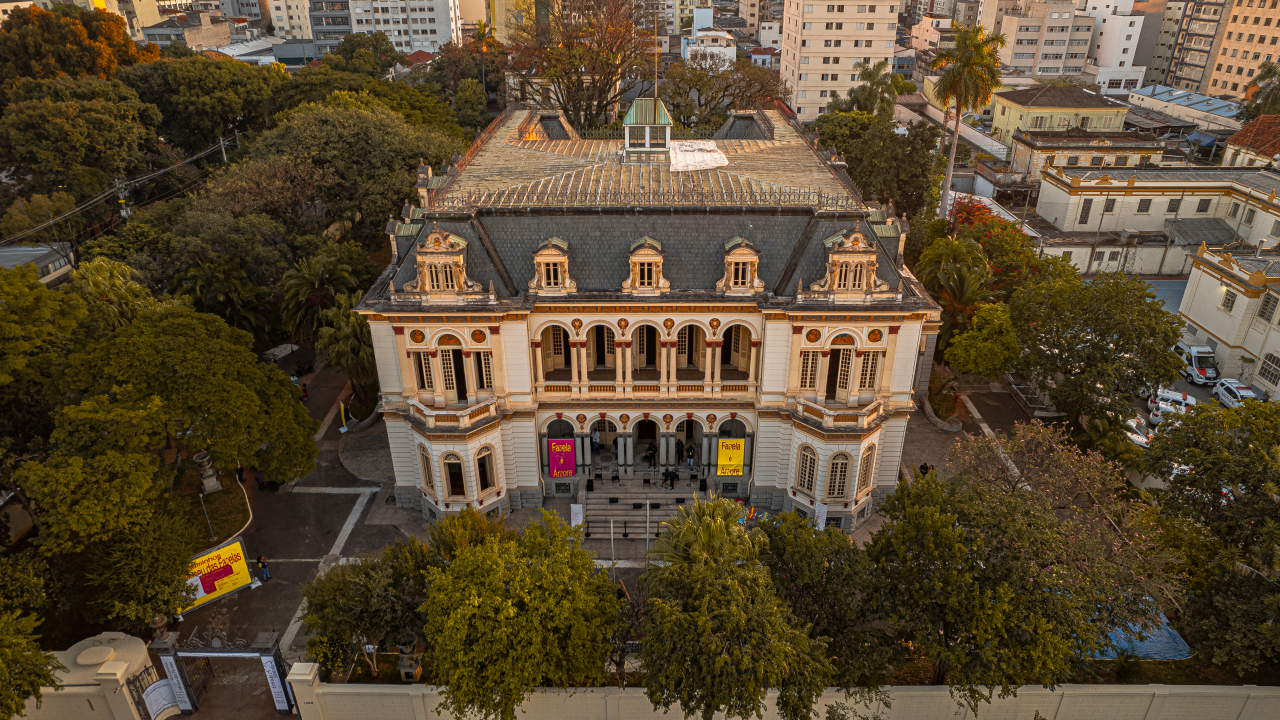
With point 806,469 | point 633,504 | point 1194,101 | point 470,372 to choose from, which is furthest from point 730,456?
point 1194,101

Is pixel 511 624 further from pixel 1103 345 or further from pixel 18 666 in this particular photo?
pixel 1103 345

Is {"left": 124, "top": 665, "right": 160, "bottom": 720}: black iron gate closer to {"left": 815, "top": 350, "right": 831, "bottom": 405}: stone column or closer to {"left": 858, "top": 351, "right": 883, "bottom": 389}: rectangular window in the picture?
{"left": 815, "top": 350, "right": 831, "bottom": 405}: stone column

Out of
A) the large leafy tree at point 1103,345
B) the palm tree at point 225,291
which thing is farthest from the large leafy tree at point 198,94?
the large leafy tree at point 1103,345

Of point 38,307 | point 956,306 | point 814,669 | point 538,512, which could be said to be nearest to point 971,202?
point 956,306

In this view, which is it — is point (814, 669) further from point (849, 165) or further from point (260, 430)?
point (849, 165)

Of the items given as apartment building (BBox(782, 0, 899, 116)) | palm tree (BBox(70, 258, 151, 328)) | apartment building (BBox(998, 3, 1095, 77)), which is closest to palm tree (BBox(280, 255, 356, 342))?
palm tree (BBox(70, 258, 151, 328))

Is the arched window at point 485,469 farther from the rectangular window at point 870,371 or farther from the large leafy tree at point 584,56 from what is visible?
the large leafy tree at point 584,56
